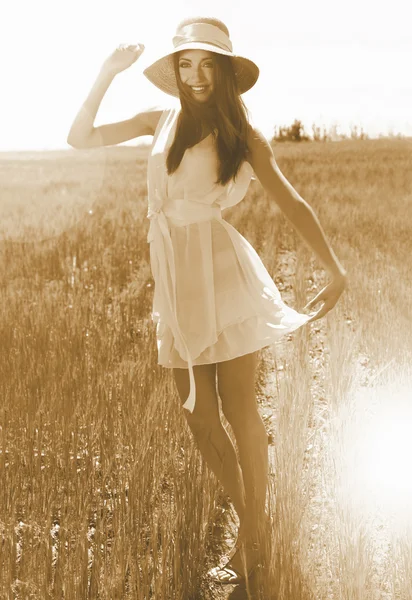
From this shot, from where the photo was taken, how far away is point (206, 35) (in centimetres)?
218

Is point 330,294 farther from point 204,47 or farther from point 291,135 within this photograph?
point 291,135

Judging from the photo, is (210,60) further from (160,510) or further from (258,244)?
(258,244)

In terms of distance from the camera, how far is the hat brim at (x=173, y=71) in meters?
2.16

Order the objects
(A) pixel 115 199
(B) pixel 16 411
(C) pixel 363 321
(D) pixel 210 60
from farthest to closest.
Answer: (A) pixel 115 199, (C) pixel 363 321, (B) pixel 16 411, (D) pixel 210 60

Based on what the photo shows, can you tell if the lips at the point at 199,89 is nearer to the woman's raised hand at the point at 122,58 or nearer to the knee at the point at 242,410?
the woman's raised hand at the point at 122,58

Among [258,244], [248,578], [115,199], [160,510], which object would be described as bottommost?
[248,578]

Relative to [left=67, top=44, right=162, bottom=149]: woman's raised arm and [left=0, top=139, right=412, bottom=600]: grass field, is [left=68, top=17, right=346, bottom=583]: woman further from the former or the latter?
[left=0, top=139, right=412, bottom=600]: grass field

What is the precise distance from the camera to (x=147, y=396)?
352cm

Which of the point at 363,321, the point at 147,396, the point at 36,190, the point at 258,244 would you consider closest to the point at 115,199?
the point at 36,190

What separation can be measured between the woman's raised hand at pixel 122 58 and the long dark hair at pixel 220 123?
6.7 inches

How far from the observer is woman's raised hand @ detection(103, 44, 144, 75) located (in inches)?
90.4

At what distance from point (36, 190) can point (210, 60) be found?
12531 millimetres

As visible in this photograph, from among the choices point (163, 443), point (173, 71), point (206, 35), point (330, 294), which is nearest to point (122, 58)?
point (173, 71)

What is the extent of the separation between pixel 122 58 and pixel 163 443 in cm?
136
